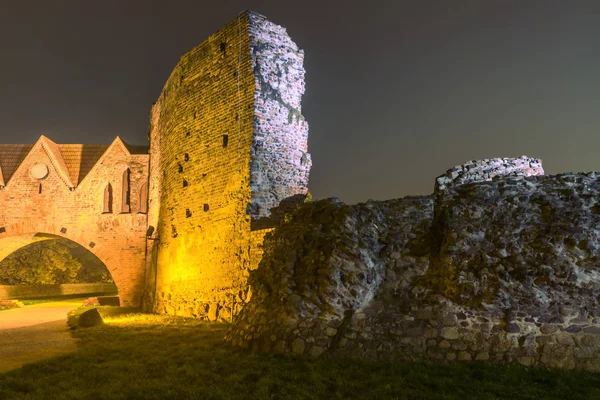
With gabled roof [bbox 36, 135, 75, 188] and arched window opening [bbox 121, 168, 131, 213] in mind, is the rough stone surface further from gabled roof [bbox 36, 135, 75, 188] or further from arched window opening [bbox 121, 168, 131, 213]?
gabled roof [bbox 36, 135, 75, 188]

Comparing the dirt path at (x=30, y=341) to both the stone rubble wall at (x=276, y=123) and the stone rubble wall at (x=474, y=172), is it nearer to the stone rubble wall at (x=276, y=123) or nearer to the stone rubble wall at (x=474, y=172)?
the stone rubble wall at (x=276, y=123)

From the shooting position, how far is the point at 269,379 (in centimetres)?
552

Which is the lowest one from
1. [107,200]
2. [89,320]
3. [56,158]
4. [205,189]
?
[89,320]

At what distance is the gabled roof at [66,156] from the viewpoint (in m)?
20.3

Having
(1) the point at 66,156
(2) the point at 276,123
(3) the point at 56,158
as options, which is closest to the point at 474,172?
(2) the point at 276,123

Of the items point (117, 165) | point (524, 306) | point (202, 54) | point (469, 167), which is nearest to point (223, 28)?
point (202, 54)

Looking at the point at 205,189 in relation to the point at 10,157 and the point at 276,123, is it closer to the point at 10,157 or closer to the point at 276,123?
the point at 276,123

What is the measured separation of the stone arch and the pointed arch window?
127cm

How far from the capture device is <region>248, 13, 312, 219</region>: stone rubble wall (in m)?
11.7

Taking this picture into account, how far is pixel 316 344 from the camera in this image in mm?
6555

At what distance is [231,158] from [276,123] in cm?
157

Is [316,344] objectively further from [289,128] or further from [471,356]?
[289,128]

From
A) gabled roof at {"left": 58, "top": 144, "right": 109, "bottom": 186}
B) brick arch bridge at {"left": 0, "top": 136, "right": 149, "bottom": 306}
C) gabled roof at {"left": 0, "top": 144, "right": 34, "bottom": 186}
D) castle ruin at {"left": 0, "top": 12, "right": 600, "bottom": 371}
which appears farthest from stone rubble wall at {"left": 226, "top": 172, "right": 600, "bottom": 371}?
gabled roof at {"left": 0, "top": 144, "right": 34, "bottom": 186}

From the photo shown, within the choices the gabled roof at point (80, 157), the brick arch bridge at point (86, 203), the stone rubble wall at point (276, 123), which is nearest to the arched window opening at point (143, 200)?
the brick arch bridge at point (86, 203)
